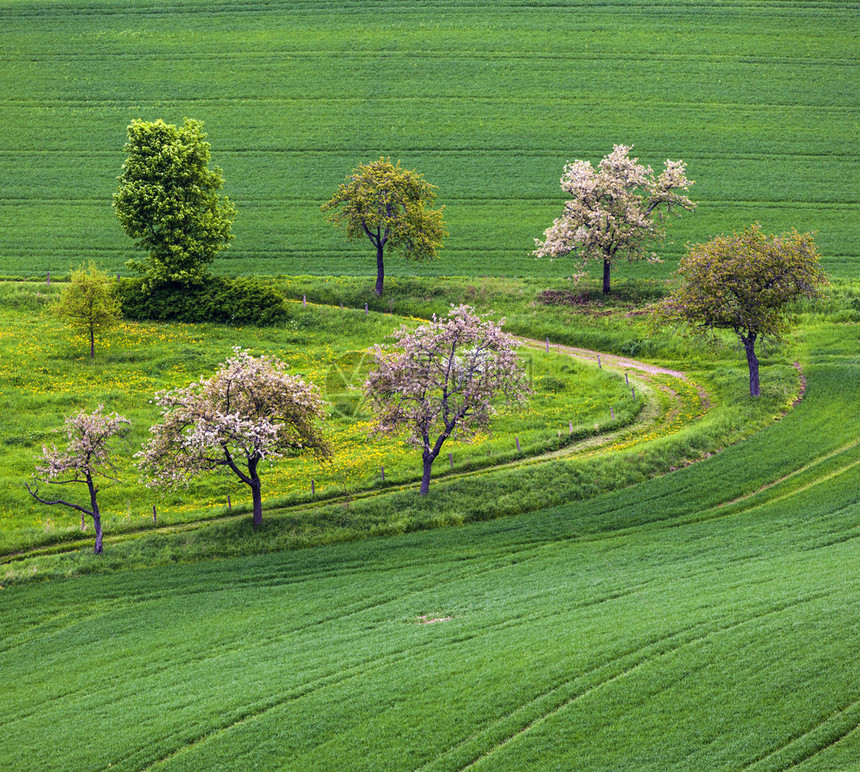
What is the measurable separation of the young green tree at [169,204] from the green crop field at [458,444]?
6.11m

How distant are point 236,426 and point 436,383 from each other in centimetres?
1140

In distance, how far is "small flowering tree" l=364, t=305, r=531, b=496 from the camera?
55.8 metres

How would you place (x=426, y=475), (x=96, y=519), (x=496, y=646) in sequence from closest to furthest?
(x=496, y=646), (x=96, y=519), (x=426, y=475)

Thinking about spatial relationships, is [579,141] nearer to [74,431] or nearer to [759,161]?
[759,161]

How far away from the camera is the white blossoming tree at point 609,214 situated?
271ft

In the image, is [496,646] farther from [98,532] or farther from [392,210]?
[392,210]

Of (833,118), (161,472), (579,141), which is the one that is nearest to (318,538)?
(161,472)

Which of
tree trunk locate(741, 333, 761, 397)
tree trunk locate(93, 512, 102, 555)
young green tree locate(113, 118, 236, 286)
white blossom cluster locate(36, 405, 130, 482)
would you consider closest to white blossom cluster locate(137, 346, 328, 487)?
white blossom cluster locate(36, 405, 130, 482)

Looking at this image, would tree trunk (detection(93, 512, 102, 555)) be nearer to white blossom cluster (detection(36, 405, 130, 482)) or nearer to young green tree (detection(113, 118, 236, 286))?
white blossom cluster (detection(36, 405, 130, 482))

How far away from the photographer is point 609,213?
8300 centimetres

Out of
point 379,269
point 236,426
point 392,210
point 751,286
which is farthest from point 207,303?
point 751,286

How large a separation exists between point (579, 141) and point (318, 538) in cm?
6703

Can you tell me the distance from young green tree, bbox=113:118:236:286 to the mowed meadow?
→ 290 inches

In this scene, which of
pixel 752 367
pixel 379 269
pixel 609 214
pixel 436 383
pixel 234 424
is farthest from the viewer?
pixel 379 269
